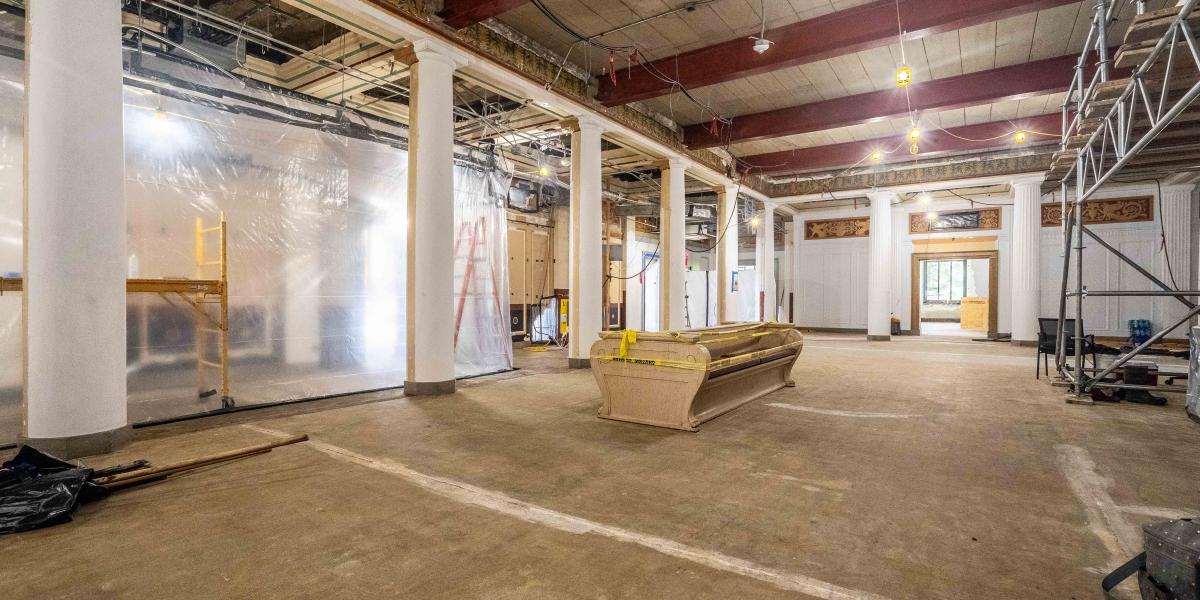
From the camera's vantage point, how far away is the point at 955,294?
72.1ft

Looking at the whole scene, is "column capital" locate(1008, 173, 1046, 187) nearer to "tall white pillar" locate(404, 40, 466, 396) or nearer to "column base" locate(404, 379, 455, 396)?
"tall white pillar" locate(404, 40, 466, 396)

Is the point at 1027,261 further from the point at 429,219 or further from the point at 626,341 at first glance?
the point at 429,219

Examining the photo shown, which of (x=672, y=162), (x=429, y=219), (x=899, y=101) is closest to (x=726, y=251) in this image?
(x=672, y=162)

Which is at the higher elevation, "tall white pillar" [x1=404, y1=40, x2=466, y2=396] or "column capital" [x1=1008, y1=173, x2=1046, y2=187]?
"column capital" [x1=1008, y1=173, x2=1046, y2=187]

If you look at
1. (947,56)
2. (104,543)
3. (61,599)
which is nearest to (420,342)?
(104,543)

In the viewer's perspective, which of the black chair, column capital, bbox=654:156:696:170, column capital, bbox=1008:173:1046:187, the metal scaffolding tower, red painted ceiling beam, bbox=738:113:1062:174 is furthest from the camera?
column capital, bbox=1008:173:1046:187

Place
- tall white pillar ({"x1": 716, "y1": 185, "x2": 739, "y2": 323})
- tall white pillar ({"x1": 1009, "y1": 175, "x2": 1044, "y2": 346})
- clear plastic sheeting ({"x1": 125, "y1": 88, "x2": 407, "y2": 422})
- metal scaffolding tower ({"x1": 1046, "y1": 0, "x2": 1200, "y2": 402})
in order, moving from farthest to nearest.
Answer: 1. tall white pillar ({"x1": 716, "y1": 185, "x2": 739, "y2": 323})
2. tall white pillar ({"x1": 1009, "y1": 175, "x2": 1044, "y2": 346})
3. clear plastic sheeting ({"x1": 125, "y1": 88, "x2": 407, "y2": 422})
4. metal scaffolding tower ({"x1": 1046, "y1": 0, "x2": 1200, "y2": 402})

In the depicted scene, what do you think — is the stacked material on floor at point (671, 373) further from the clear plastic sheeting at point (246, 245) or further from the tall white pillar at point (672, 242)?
the tall white pillar at point (672, 242)

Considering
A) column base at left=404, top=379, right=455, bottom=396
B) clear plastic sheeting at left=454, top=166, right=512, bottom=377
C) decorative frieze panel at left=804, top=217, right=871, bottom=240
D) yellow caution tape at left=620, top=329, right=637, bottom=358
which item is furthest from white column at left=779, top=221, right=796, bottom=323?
yellow caution tape at left=620, top=329, right=637, bottom=358

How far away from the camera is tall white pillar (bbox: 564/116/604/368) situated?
757cm

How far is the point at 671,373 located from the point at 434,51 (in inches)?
159

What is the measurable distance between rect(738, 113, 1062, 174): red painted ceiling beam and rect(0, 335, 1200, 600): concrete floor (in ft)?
21.7

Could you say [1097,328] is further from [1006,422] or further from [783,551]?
[783,551]

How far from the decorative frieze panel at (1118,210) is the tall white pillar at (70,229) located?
606 inches
